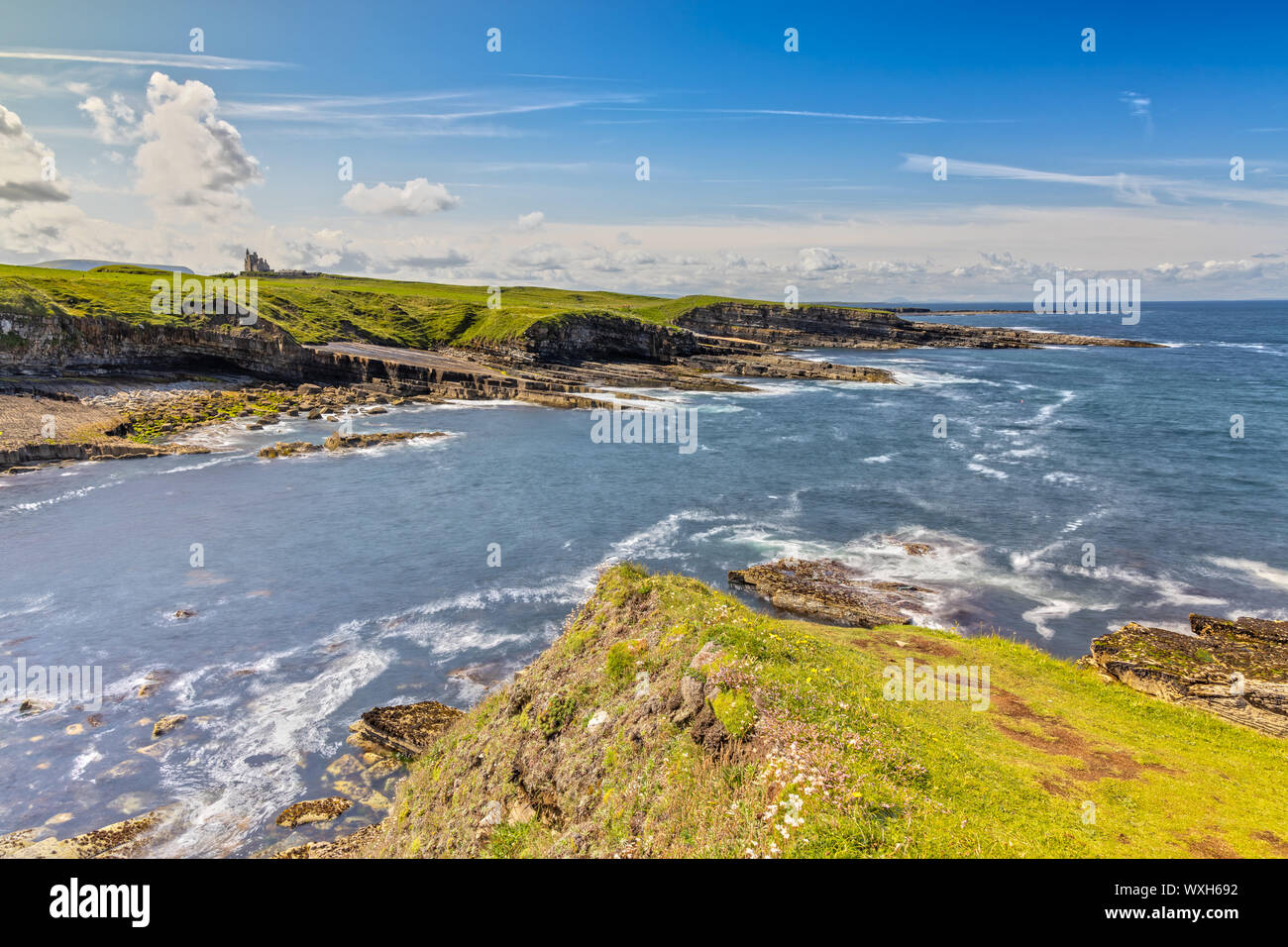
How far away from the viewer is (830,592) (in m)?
32.9

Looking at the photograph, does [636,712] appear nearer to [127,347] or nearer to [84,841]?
[84,841]

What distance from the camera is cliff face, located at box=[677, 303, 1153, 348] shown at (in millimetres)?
182250

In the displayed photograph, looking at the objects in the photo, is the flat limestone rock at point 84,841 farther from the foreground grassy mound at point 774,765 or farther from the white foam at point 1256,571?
the white foam at point 1256,571

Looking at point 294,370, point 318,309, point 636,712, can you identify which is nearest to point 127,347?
point 294,370

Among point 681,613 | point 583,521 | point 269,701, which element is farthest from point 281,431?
point 681,613

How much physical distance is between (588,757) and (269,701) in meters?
18.9

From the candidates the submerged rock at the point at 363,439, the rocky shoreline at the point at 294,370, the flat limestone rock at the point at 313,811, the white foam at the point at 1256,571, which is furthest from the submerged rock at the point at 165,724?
the white foam at the point at 1256,571

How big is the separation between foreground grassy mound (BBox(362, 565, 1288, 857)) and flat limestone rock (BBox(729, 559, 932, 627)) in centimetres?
1047

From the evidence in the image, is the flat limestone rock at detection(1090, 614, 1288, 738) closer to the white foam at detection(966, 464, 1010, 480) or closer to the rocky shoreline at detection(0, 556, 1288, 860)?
the rocky shoreline at detection(0, 556, 1288, 860)

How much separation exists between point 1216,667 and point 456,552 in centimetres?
3607

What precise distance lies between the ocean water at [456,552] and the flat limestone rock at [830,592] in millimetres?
1625
